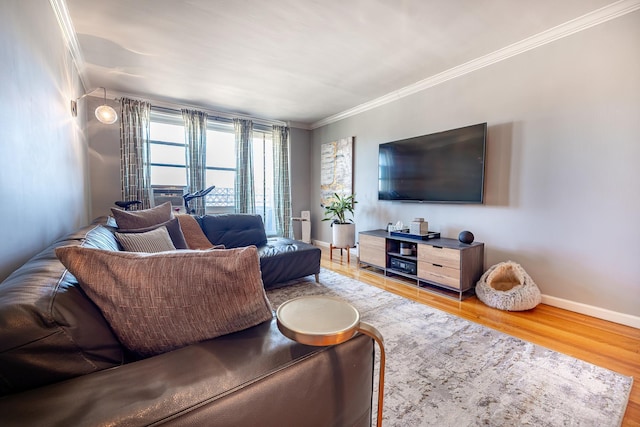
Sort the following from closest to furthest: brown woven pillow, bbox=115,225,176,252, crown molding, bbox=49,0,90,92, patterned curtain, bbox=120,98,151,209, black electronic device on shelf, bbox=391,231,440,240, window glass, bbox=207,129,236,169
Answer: brown woven pillow, bbox=115,225,176,252 < crown molding, bbox=49,0,90,92 < black electronic device on shelf, bbox=391,231,440,240 < patterned curtain, bbox=120,98,151,209 < window glass, bbox=207,129,236,169

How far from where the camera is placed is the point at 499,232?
9.21 feet

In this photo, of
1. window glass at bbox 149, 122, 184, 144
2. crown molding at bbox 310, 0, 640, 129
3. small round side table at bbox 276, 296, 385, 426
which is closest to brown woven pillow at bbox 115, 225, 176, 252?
small round side table at bbox 276, 296, 385, 426

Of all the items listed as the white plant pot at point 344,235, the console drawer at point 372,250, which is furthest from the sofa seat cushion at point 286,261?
the white plant pot at point 344,235

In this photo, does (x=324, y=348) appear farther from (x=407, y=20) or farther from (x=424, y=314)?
(x=407, y=20)

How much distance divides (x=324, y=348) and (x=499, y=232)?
2.78 meters

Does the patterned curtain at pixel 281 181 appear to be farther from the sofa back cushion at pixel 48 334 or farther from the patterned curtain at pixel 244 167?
the sofa back cushion at pixel 48 334

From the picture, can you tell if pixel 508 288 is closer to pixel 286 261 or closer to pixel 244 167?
pixel 286 261

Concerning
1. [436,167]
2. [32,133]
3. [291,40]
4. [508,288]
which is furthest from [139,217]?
[508,288]

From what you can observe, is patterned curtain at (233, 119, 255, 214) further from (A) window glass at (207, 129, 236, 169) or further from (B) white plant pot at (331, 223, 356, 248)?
(B) white plant pot at (331, 223, 356, 248)

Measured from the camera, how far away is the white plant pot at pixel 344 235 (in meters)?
4.14

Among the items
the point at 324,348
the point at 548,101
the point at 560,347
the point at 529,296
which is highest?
the point at 548,101

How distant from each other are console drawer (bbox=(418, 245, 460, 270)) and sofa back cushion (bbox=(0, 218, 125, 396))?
2.72 meters

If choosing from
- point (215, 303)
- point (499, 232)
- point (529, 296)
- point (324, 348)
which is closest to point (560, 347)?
point (529, 296)

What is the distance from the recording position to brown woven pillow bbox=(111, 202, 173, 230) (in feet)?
6.85
